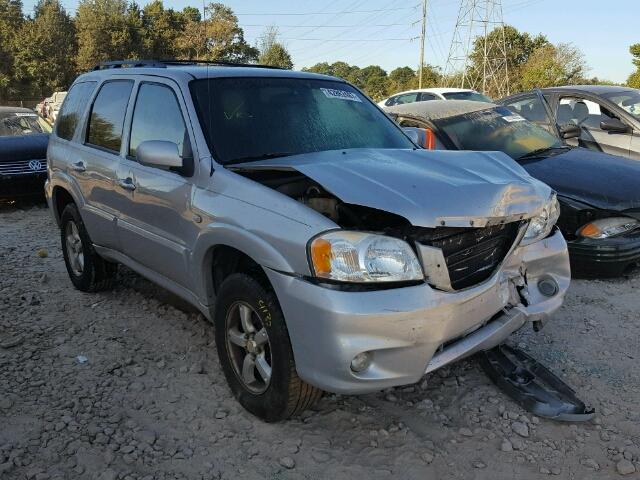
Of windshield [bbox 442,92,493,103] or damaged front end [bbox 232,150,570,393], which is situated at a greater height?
windshield [bbox 442,92,493,103]

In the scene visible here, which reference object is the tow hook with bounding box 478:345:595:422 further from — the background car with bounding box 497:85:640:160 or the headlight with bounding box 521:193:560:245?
the background car with bounding box 497:85:640:160

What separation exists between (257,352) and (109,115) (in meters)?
2.43

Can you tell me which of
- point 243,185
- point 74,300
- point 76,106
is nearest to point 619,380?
point 243,185

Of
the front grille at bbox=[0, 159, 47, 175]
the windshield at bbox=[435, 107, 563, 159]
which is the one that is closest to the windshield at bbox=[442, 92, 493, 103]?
the windshield at bbox=[435, 107, 563, 159]

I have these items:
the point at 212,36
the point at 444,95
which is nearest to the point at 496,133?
the point at 444,95

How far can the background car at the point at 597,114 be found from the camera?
694cm

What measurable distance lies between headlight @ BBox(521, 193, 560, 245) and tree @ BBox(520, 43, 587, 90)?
29.8 metres

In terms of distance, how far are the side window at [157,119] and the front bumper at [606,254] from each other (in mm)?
3294

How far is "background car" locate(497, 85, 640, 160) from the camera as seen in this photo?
273 inches

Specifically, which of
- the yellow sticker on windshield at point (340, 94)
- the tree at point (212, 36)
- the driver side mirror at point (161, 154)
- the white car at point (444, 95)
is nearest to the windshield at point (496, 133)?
the yellow sticker on windshield at point (340, 94)

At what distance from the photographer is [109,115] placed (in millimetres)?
4473

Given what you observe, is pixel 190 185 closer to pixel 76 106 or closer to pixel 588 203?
pixel 76 106

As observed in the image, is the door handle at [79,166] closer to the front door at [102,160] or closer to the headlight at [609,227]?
the front door at [102,160]

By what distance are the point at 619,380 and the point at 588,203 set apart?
6.34 feet
